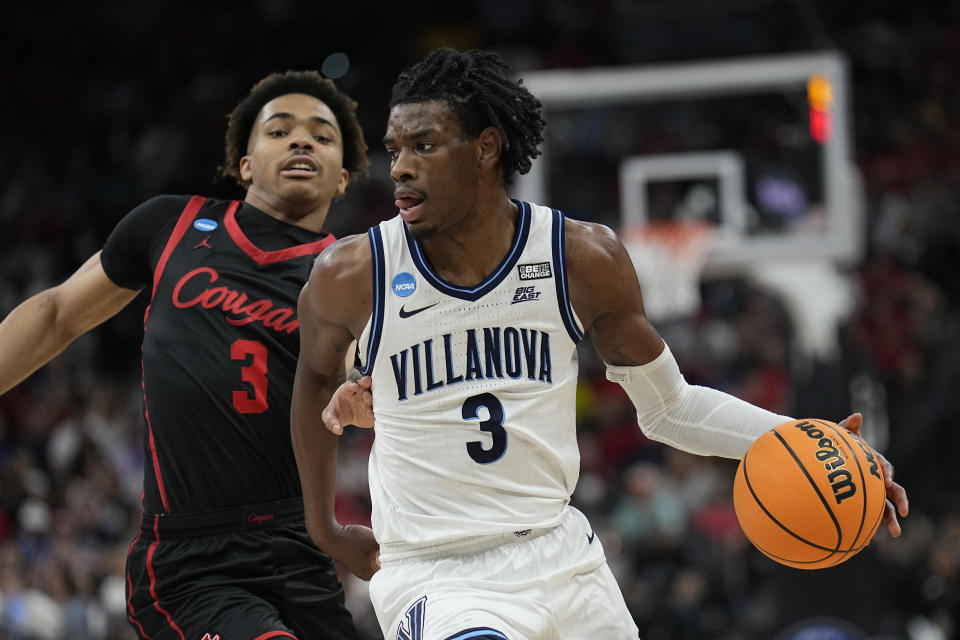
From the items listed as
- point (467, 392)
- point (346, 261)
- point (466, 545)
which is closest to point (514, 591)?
point (466, 545)

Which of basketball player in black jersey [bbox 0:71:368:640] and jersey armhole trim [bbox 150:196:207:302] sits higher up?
jersey armhole trim [bbox 150:196:207:302]

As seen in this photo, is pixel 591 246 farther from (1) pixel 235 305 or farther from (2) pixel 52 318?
(2) pixel 52 318

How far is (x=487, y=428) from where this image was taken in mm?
3361

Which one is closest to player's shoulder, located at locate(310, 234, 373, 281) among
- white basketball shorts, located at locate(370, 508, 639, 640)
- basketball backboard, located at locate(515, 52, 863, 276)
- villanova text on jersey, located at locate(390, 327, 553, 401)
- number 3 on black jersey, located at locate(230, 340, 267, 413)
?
villanova text on jersey, located at locate(390, 327, 553, 401)

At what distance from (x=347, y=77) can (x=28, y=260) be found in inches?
215

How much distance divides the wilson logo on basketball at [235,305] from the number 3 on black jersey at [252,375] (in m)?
0.08

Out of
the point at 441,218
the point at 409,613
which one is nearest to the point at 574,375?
the point at 441,218

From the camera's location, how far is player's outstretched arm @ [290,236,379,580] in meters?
3.43

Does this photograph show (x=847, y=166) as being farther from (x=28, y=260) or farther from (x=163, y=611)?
(x=28, y=260)

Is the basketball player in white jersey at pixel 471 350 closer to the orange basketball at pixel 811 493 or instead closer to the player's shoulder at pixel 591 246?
the player's shoulder at pixel 591 246

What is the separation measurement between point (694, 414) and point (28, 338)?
2240 mm

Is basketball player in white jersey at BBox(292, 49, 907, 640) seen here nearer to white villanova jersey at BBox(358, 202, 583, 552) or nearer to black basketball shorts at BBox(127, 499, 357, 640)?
white villanova jersey at BBox(358, 202, 583, 552)

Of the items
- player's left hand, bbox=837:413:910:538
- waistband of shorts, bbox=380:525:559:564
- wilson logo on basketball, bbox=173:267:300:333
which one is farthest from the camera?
wilson logo on basketball, bbox=173:267:300:333

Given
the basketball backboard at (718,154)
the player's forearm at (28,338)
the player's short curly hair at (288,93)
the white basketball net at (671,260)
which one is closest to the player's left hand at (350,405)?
the player's forearm at (28,338)
